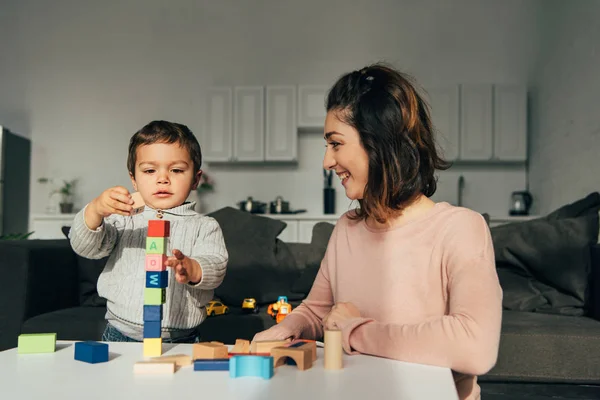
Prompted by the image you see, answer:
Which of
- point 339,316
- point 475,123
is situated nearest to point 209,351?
point 339,316

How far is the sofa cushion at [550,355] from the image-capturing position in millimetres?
2113

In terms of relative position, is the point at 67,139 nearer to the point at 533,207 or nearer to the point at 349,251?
the point at 533,207

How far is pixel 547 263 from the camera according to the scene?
2527 mm

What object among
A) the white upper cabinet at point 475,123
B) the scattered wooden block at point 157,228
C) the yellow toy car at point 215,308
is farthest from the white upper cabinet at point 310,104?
the scattered wooden block at point 157,228

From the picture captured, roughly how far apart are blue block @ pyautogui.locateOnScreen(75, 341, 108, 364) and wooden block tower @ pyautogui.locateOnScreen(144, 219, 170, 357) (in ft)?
0.23

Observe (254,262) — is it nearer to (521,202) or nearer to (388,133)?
(388,133)

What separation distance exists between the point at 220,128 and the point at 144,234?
370cm

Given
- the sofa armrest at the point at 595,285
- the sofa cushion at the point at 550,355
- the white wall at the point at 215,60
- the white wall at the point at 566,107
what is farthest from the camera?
the white wall at the point at 215,60

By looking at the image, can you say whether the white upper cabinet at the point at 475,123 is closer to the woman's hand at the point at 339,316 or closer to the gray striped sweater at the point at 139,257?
the gray striped sweater at the point at 139,257

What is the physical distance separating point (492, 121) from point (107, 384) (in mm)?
4520

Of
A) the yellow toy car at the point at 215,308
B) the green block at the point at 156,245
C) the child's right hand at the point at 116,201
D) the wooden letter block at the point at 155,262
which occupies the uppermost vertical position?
the child's right hand at the point at 116,201

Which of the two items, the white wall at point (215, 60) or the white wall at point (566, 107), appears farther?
the white wall at point (215, 60)

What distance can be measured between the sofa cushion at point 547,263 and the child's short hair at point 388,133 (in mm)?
1576

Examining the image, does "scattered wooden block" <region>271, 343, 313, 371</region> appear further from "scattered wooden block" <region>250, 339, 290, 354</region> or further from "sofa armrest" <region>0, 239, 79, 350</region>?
"sofa armrest" <region>0, 239, 79, 350</region>
